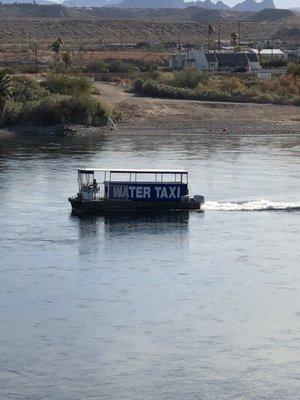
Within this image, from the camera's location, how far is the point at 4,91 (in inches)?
3543

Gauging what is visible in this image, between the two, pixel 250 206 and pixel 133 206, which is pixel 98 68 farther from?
pixel 250 206

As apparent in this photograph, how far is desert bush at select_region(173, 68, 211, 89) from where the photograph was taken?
361ft

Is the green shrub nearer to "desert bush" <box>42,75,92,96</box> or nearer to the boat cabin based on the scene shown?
"desert bush" <box>42,75,92,96</box>

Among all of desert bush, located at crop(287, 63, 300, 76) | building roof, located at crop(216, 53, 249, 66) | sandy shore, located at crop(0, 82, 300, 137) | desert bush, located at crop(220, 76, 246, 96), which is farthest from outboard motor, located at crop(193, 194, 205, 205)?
building roof, located at crop(216, 53, 249, 66)

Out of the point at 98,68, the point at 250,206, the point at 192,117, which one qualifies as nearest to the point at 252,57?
the point at 98,68

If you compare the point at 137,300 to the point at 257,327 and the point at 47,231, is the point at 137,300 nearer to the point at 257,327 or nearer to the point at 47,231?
the point at 257,327

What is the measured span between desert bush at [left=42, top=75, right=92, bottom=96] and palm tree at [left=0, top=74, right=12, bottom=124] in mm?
6080

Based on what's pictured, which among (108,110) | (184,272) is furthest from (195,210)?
(108,110)

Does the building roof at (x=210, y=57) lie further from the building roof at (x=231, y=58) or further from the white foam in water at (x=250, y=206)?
the white foam in water at (x=250, y=206)

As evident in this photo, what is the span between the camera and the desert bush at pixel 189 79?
110 m

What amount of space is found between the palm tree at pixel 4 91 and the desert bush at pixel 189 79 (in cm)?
2362

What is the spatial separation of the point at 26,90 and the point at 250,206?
46.3 m

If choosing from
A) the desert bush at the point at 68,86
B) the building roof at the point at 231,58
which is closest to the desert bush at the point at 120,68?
the building roof at the point at 231,58

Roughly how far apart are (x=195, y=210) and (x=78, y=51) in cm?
11513
